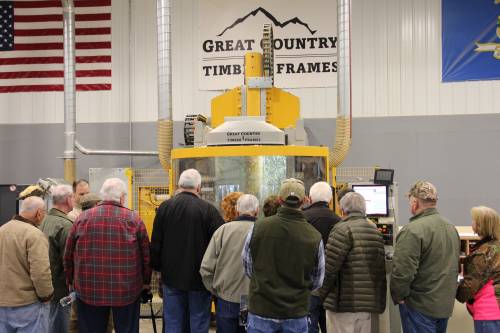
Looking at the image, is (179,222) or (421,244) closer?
(421,244)

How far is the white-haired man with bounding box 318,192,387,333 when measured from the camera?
3783mm

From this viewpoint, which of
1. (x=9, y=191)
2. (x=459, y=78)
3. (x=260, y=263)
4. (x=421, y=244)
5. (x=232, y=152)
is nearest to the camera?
(x=260, y=263)

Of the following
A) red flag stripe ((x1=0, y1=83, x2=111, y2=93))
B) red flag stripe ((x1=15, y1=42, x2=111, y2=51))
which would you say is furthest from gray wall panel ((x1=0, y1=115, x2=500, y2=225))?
red flag stripe ((x1=15, y1=42, x2=111, y2=51))

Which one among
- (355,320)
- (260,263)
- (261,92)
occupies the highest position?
(261,92)

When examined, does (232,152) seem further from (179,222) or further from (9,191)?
(9,191)

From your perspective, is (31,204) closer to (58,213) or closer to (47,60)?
(58,213)

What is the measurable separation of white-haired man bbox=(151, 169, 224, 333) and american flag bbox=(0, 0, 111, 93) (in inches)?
243

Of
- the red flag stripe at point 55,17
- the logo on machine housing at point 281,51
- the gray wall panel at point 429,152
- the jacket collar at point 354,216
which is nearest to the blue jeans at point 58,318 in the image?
the jacket collar at point 354,216

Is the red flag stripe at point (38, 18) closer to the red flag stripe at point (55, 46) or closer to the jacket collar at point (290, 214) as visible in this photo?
the red flag stripe at point (55, 46)

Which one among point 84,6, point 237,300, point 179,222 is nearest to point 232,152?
point 179,222

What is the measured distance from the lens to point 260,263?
129 inches

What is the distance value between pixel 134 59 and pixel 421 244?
715cm

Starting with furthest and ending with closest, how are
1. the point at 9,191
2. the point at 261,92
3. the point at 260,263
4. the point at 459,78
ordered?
the point at 9,191 → the point at 459,78 → the point at 261,92 → the point at 260,263

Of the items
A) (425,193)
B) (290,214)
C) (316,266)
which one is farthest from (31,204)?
(425,193)
